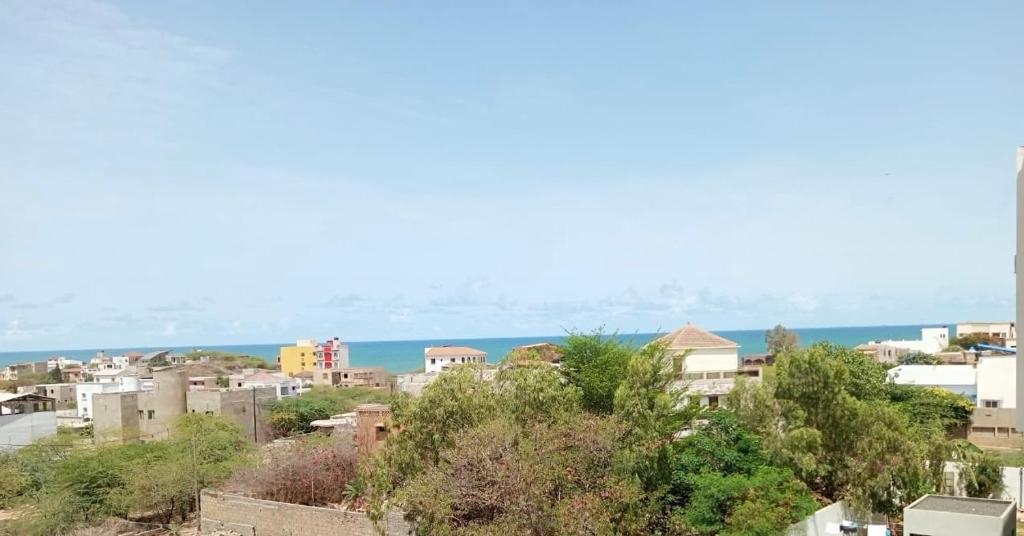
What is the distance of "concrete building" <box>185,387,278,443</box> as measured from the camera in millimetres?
40344

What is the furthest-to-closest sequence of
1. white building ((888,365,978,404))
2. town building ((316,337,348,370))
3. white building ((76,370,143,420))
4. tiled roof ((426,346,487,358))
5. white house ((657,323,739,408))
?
1. town building ((316,337,348,370))
2. tiled roof ((426,346,487,358))
3. white building ((76,370,143,420))
4. white house ((657,323,739,408))
5. white building ((888,365,978,404))

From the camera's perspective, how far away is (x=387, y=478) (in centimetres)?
1848

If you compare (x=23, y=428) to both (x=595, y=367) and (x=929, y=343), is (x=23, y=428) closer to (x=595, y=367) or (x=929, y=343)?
(x=595, y=367)

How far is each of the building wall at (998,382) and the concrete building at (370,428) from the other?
1006 inches

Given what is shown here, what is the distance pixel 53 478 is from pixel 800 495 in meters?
25.8

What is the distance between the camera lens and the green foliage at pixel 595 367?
2182 cm

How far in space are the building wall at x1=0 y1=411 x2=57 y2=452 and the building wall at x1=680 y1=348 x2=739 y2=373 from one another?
33.0m

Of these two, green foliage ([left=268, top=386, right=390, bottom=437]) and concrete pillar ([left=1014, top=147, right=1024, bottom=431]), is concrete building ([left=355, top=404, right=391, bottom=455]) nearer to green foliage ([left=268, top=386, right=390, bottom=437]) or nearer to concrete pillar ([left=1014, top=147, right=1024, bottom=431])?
green foliage ([left=268, top=386, right=390, bottom=437])

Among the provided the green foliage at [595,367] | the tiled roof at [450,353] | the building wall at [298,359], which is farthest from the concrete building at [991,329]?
the building wall at [298,359]

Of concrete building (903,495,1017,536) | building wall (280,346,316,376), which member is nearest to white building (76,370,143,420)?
building wall (280,346,316,376)

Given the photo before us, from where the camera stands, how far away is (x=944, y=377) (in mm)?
35719

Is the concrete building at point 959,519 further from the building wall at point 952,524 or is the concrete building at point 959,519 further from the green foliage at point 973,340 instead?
the green foliage at point 973,340

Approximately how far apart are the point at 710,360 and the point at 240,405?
993 inches

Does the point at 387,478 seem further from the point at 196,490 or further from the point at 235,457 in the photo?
the point at 235,457
